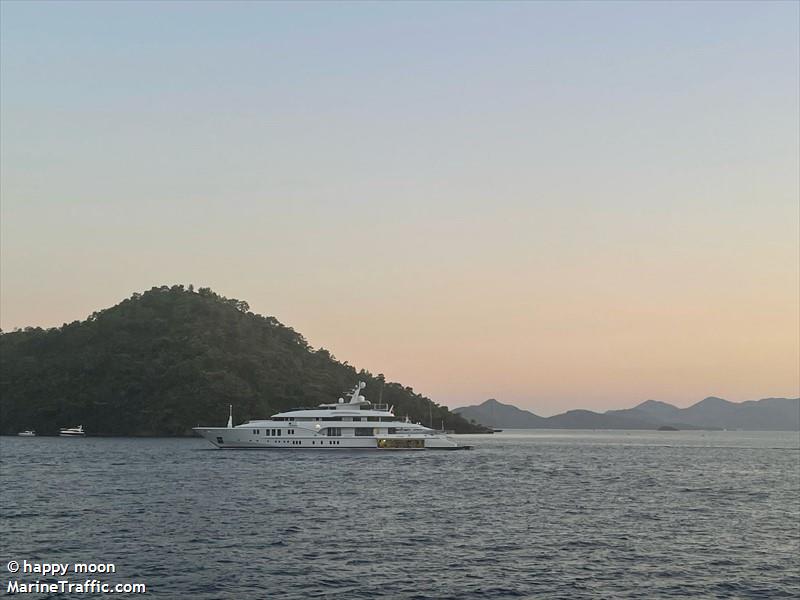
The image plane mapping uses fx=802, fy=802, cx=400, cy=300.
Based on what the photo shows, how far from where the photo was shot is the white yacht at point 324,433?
147875 millimetres

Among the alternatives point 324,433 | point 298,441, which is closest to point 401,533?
point 298,441

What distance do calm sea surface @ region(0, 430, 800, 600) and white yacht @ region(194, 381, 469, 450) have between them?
138ft

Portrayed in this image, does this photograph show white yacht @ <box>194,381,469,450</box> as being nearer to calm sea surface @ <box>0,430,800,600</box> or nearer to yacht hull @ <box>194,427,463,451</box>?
yacht hull @ <box>194,427,463,451</box>

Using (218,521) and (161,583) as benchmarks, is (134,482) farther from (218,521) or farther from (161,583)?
(161,583)

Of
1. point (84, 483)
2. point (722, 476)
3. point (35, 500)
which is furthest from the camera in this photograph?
point (722, 476)

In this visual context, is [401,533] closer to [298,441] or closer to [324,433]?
[298,441]

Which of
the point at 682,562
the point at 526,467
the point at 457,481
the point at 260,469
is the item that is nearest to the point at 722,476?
the point at 526,467

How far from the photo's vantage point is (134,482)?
87.6 m

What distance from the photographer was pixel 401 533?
186 feet

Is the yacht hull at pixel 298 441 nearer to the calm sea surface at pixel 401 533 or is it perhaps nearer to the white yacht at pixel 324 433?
the white yacht at pixel 324 433

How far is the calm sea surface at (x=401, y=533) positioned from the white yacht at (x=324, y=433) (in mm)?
41918

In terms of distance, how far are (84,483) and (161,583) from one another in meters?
51.0

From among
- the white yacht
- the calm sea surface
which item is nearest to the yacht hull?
the white yacht

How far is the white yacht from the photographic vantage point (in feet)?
485
